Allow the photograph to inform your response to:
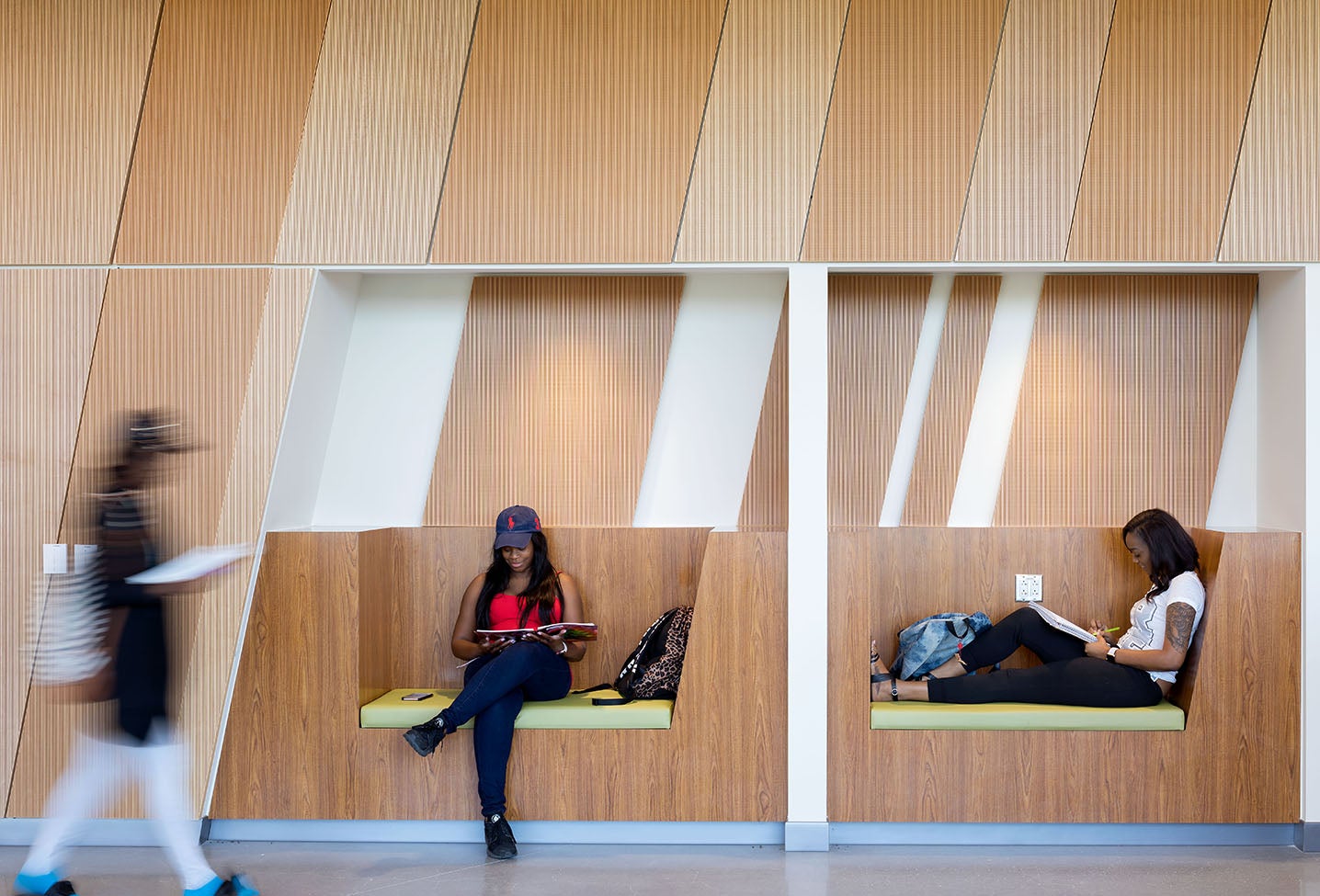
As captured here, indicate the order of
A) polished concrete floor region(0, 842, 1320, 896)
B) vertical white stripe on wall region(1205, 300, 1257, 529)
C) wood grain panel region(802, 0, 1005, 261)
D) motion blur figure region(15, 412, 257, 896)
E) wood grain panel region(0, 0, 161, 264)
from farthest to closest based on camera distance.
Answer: vertical white stripe on wall region(1205, 300, 1257, 529) → wood grain panel region(0, 0, 161, 264) → wood grain panel region(802, 0, 1005, 261) → polished concrete floor region(0, 842, 1320, 896) → motion blur figure region(15, 412, 257, 896)

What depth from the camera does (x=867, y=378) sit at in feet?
15.8

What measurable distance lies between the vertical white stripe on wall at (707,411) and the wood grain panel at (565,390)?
6 cm

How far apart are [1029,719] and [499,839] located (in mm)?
2005

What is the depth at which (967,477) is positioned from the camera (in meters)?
4.82

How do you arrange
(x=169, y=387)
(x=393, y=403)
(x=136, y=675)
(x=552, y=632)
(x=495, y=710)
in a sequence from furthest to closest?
1. (x=393, y=403)
2. (x=552, y=632)
3. (x=169, y=387)
4. (x=495, y=710)
5. (x=136, y=675)

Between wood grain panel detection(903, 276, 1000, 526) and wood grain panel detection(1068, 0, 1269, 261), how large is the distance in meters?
0.64

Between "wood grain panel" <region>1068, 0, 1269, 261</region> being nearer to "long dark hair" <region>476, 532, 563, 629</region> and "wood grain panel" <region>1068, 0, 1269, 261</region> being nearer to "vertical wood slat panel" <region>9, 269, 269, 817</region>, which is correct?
"long dark hair" <region>476, 532, 563, 629</region>

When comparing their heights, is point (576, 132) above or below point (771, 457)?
above

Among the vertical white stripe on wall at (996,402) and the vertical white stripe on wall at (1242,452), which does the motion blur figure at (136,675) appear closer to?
the vertical white stripe on wall at (996,402)

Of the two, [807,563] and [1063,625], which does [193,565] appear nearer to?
[807,563]

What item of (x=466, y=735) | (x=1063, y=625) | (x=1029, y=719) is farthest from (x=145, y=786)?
(x=1063, y=625)

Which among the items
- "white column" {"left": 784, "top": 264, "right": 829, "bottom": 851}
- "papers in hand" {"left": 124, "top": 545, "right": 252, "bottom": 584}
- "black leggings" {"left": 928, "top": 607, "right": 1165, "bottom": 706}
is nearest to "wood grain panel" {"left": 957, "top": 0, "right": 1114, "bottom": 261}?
"white column" {"left": 784, "top": 264, "right": 829, "bottom": 851}

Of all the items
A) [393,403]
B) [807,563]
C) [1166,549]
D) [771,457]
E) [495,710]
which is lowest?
[495,710]

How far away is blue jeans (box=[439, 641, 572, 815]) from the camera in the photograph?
4.15m
